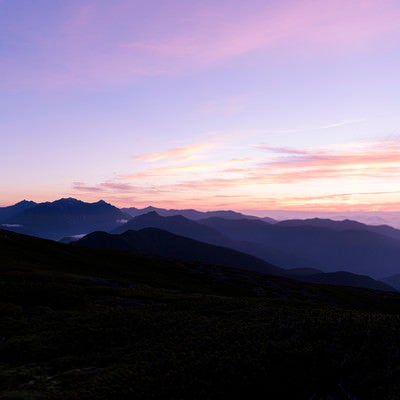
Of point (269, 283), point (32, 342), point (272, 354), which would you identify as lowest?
point (269, 283)

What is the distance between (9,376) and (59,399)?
18.0 feet

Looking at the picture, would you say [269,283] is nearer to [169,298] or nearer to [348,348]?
[169,298]

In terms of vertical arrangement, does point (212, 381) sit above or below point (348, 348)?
below

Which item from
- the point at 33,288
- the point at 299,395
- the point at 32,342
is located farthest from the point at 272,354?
the point at 33,288

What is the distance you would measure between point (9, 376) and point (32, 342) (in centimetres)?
676

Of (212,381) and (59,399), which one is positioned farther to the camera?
(212,381)

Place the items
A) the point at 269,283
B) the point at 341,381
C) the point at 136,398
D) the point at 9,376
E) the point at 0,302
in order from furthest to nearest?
the point at 269,283 < the point at 0,302 < the point at 9,376 < the point at 136,398 < the point at 341,381

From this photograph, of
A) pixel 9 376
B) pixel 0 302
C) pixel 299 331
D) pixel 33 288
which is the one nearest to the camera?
pixel 9 376

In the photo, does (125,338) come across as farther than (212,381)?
Yes

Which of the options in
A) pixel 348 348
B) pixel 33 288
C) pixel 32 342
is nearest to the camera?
pixel 348 348

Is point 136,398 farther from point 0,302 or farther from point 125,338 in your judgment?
point 0,302

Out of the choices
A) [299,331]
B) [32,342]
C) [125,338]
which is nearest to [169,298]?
[125,338]

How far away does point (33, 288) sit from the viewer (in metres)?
46.8

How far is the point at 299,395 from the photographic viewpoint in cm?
1761
